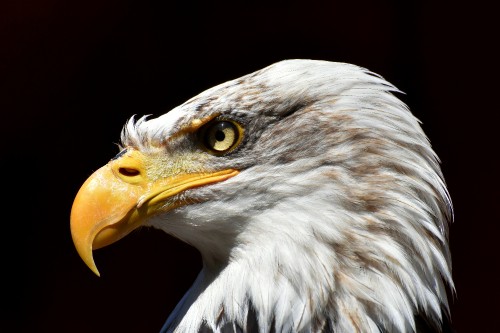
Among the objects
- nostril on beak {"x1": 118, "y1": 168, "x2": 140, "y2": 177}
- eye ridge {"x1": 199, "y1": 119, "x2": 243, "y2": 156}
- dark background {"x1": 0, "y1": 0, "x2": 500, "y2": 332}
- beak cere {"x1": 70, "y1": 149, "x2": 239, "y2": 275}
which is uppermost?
eye ridge {"x1": 199, "y1": 119, "x2": 243, "y2": 156}

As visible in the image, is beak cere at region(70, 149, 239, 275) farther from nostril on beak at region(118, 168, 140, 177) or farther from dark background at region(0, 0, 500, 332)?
dark background at region(0, 0, 500, 332)

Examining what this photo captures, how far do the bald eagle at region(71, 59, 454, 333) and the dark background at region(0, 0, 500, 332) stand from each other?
1.94 metres

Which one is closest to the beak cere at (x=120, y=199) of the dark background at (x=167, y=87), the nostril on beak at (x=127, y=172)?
the nostril on beak at (x=127, y=172)

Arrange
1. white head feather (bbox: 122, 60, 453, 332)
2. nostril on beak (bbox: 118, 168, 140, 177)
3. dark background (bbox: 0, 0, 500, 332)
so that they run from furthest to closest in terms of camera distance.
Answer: dark background (bbox: 0, 0, 500, 332) → nostril on beak (bbox: 118, 168, 140, 177) → white head feather (bbox: 122, 60, 453, 332)

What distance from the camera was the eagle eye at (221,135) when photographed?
2.60 metres

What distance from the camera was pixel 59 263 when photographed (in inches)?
189

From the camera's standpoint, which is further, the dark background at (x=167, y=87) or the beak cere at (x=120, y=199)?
the dark background at (x=167, y=87)

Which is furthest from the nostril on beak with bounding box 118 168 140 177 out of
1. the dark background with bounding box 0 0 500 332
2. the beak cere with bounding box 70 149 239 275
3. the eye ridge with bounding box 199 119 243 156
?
the dark background with bounding box 0 0 500 332

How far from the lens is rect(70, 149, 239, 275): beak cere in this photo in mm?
2508

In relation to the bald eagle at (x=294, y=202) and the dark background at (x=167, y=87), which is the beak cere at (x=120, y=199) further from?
the dark background at (x=167, y=87)

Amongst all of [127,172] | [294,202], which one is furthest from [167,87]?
[294,202]

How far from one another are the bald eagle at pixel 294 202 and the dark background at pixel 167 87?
6.38 feet

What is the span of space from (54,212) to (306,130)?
2.49 metres

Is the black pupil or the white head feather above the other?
the black pupil
